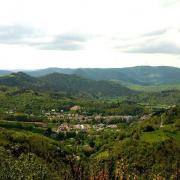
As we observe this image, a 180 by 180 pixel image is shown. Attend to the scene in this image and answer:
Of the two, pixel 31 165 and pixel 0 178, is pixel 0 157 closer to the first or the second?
pixel 31 165

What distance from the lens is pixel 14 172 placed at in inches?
6093

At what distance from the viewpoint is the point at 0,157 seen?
176625mm

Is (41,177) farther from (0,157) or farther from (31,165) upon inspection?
(0,157)

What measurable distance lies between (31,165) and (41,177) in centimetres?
654

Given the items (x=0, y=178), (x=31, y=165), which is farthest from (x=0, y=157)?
(x=0, y=178)

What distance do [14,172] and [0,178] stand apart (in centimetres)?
595

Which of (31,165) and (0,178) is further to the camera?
(31,165)

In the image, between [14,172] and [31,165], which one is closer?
[14,172]

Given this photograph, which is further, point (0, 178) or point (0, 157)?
point (0, 157)

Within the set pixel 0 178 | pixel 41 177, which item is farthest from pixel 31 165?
pixel 0 178

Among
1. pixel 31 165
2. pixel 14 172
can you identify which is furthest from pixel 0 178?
pixel 31 165

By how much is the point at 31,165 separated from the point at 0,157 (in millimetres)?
15608

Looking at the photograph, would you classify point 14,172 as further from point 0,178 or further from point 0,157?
point 0,157

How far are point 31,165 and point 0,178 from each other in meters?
20.4
